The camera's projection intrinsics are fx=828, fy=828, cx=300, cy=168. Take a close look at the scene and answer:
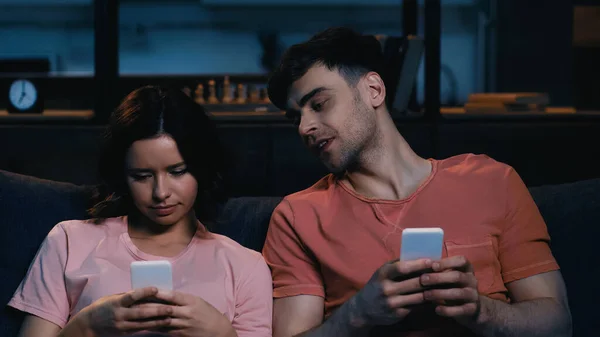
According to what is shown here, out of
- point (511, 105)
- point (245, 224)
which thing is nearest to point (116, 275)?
point (245, 224)

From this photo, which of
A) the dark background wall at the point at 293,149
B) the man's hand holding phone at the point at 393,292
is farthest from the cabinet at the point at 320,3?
the man's hand holding phone at the point at 393,292

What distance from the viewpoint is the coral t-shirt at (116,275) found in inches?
67.3

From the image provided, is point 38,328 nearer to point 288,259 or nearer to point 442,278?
point 288,259

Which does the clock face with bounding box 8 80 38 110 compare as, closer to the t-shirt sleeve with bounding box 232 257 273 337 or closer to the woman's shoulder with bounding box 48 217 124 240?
the woman's shoulder with bounding box 48 217 124 240

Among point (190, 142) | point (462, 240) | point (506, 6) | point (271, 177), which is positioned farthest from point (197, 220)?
point (506, 6)

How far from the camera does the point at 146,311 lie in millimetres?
1494

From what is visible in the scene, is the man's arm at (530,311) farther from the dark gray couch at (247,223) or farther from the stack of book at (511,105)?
the stack of book at (511,105)

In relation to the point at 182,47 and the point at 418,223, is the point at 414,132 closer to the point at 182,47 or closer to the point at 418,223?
the point at 418,223

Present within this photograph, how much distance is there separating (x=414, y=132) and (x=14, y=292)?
3.68 ft

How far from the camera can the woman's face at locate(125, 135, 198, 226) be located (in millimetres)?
1682

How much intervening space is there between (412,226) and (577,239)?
1.50 feet

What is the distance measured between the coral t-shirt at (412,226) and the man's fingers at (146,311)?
0.34m

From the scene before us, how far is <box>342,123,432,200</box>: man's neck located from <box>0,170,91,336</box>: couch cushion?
638mm

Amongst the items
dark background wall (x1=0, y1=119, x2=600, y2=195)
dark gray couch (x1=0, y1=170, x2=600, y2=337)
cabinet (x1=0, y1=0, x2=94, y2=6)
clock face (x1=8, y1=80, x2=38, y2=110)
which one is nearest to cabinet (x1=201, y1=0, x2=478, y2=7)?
cabinet (x1=0, y1=0, x2=94, y2=6)
